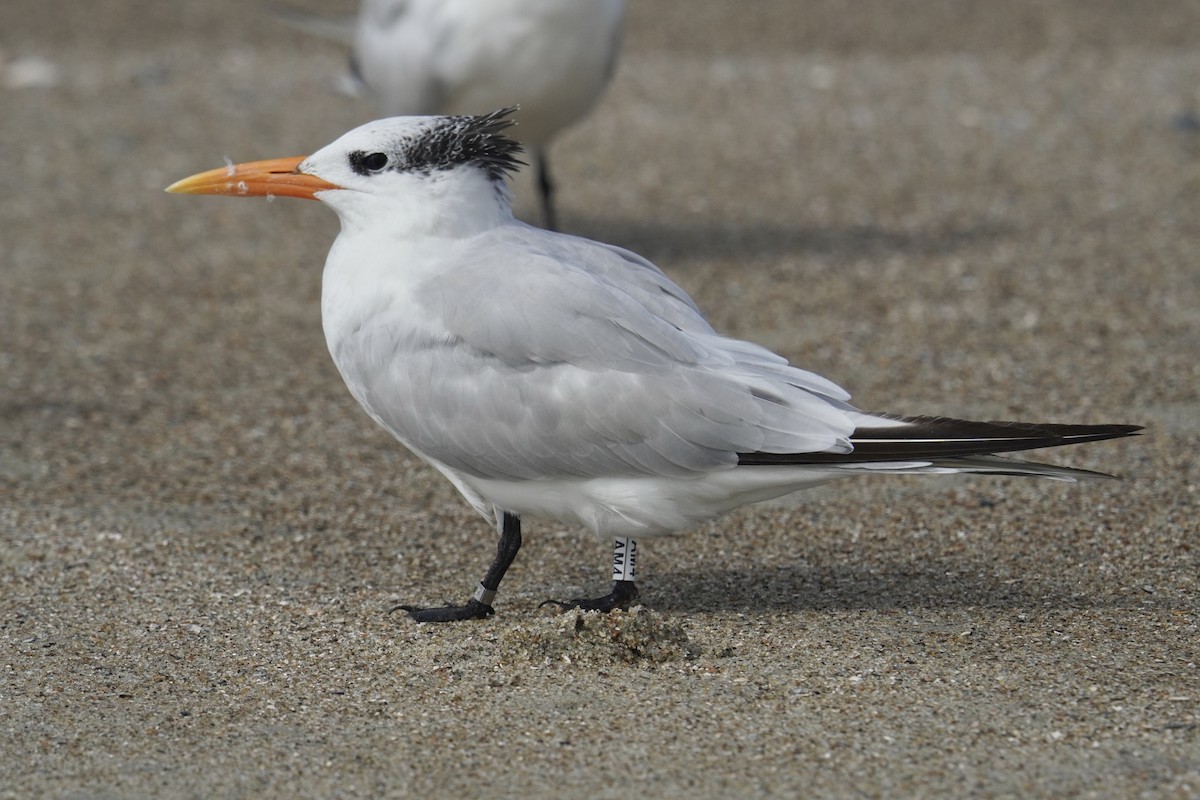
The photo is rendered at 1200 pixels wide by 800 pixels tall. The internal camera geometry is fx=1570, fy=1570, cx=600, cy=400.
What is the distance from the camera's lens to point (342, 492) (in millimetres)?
4277

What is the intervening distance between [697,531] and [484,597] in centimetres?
77

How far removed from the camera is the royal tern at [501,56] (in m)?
6.11

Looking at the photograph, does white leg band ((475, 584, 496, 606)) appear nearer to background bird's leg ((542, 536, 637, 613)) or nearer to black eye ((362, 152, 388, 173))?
background bird's leg ((542, 536, 637, 613))

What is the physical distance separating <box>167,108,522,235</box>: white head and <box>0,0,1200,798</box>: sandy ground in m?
0.86

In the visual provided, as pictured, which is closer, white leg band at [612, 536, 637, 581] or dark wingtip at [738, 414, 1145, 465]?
dark wingtip at [738, 414, 1145, 465]

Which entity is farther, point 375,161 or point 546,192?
point 546,192

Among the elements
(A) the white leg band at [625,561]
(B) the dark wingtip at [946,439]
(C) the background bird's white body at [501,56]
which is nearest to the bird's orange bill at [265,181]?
(A) the white leg band at [625,561]

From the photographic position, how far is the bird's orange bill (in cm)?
338

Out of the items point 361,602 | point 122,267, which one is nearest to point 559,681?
point 361,602

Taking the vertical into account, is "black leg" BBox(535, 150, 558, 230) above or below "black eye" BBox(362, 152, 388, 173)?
above

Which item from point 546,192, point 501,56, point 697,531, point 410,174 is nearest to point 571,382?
point 410,174

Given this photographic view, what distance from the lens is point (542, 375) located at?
10.5 ft

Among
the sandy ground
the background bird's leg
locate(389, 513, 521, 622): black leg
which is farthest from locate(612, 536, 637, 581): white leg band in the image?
locate(389, 513, 521, 622): black leg

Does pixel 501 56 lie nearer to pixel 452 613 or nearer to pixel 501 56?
pixel 501 56
